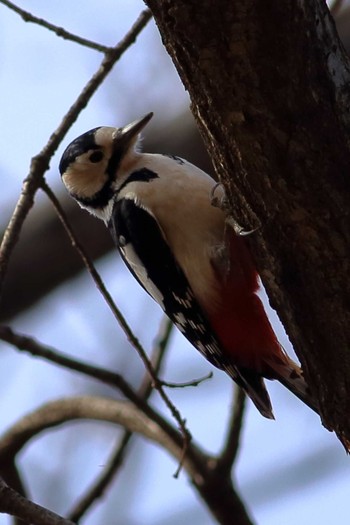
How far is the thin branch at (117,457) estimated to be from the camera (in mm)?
3879

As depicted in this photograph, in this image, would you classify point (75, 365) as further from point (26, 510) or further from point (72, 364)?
point (26, 510)

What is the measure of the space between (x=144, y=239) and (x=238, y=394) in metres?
0.74

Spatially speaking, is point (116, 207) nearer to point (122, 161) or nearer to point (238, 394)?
point (122, 161)

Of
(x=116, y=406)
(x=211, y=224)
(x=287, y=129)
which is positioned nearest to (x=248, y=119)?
(x=287, y=129)

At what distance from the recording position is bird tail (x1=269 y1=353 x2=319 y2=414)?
3.72m

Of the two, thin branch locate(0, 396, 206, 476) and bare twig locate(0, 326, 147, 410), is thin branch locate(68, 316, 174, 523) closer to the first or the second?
thin branch locate(0, 396, 206, 476)

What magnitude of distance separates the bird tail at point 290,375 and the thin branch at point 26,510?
166 centimetres

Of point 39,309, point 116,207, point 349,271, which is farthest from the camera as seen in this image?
point 39,309

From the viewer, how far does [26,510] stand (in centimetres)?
222

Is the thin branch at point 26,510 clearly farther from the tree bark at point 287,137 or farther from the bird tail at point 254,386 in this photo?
the bird tail at point 254,386

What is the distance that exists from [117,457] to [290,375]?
0.81m

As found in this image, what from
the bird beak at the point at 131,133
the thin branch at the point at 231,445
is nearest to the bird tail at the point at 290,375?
the thin branch at the point at 231,445

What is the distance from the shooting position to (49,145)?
3436 millimetres

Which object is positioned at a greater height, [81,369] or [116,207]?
[116,207]
